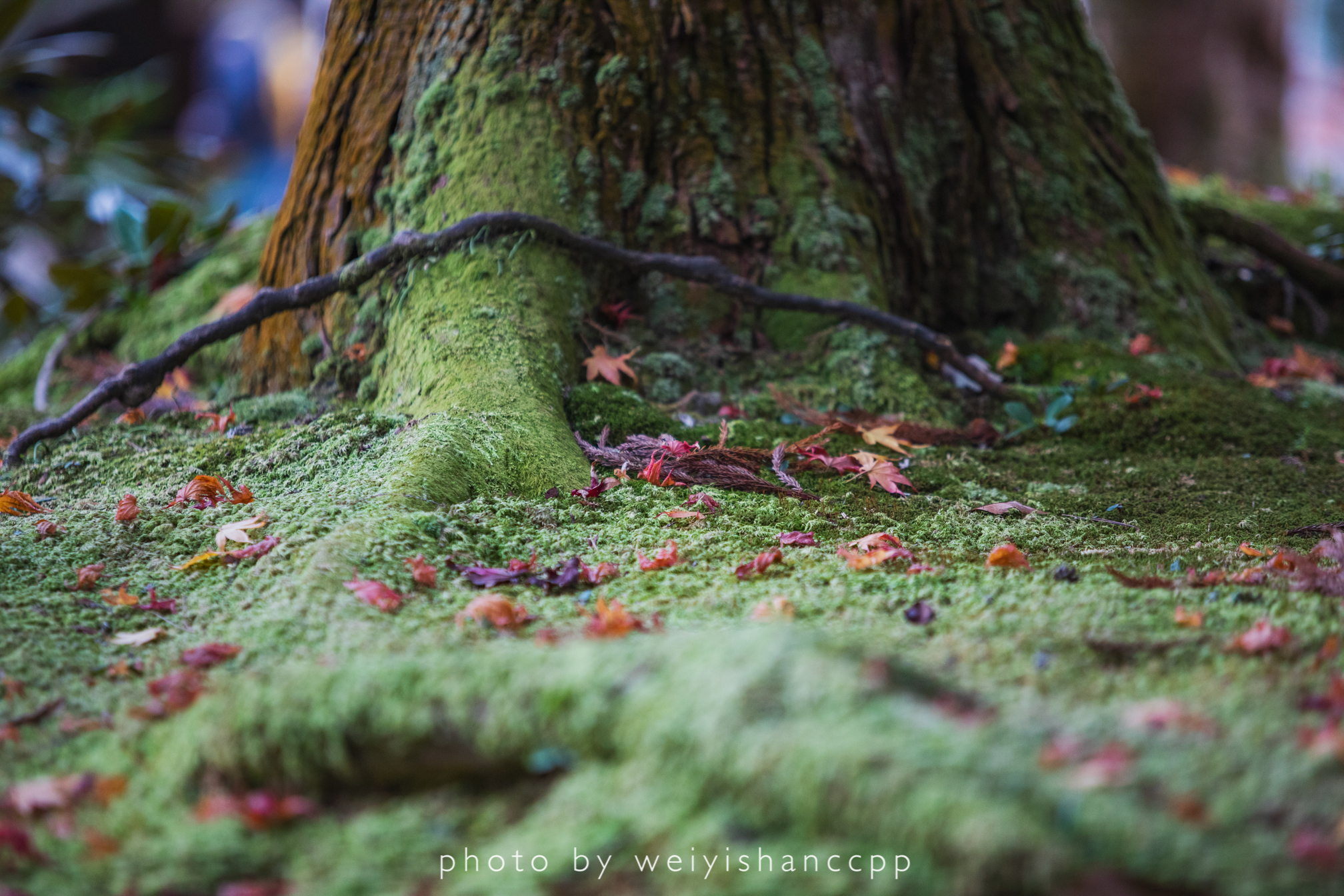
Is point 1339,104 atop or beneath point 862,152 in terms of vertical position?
atop

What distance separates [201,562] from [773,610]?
1362mm

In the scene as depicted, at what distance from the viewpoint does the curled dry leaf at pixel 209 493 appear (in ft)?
7.55

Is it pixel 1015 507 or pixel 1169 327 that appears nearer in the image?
pixel 1015 507

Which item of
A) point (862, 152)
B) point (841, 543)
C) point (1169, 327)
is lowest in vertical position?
point (841, 543)

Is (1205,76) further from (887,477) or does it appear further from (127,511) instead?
(127,511)

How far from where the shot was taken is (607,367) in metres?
2.99

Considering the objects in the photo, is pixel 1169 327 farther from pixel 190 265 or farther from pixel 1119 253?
pixel 190 265

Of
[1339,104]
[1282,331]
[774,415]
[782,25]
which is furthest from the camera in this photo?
[1339,104]

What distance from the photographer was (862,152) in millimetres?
3484

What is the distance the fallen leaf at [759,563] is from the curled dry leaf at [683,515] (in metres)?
0.30

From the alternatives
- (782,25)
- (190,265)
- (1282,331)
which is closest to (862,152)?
(782,25)

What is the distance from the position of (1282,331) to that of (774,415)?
129 inches

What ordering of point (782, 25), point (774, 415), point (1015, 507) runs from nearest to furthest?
point (1015, 507)
point (774, 415)
point (782, 25)

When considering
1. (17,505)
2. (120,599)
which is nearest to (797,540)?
(120,599)
